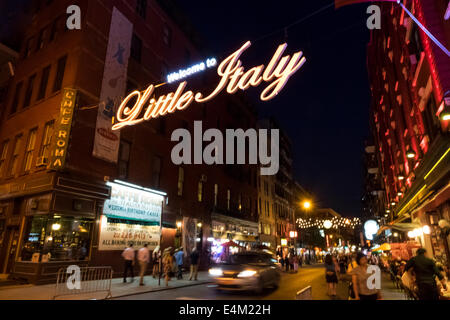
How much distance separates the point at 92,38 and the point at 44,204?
10084mm

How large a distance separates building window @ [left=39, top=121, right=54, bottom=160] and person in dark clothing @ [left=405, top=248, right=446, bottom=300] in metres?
16.7

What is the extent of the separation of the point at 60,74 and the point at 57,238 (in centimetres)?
973

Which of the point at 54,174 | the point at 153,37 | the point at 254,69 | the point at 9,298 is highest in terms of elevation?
the point at 153,37

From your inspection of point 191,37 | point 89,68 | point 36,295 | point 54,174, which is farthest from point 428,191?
point 191,37

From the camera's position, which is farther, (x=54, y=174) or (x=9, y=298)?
(x=54, y=174)

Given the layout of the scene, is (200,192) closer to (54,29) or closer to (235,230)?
(235,230)

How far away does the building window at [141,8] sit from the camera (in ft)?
70.7

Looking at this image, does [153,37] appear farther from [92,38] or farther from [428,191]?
[428,191]

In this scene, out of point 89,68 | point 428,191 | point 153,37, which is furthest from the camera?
point 153,37

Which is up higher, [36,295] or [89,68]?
[89,68]

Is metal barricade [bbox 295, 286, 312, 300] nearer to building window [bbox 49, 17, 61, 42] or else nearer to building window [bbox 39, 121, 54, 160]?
building window [bbox 39, 121, 54, 160]

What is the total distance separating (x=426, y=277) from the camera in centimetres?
777

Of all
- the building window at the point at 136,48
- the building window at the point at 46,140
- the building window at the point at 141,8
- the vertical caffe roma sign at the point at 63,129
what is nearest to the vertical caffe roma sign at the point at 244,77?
the vertical caffe roma sign at the point at 63,129

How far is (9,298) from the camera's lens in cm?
985
